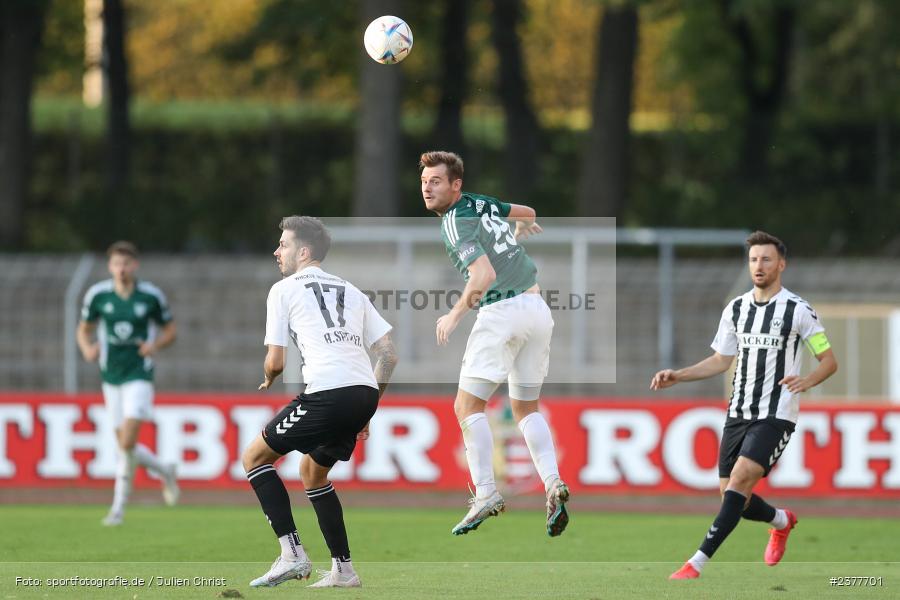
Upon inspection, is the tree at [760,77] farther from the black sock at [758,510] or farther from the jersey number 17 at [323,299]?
the jersey number 17 at [323,299]

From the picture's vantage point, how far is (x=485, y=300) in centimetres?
907

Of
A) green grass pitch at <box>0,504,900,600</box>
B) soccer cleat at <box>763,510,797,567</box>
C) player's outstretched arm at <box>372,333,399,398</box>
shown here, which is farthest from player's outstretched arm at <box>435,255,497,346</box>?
soccer cleat at <box>763,510,797,567</box>

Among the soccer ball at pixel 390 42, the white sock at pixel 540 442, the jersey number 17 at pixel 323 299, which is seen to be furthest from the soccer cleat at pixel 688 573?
the soccer ball at pixel 390 42

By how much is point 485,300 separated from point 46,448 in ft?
26.5

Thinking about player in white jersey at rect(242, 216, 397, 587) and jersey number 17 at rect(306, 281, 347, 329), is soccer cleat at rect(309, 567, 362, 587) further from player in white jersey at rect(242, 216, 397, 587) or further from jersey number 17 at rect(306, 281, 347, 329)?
jersey number 17 at rect(306, 281, 347, 329)

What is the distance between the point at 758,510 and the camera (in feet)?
31.2

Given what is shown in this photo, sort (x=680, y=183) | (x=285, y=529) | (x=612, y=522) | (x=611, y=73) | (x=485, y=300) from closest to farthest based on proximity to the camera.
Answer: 1. (x=285, y=529)
2. (x=485, y=300)
3. (x=612, y=522)
4. (x=611, y=73)
5. (x=680, y=183)

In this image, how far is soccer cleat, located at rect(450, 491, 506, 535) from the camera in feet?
28.5

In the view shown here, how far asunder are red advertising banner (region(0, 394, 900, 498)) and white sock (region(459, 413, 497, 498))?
6.33 m

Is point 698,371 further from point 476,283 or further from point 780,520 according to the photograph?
point 476,283

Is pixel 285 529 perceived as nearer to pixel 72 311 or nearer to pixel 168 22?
pixel 72 311

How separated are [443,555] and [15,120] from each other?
1618 cm

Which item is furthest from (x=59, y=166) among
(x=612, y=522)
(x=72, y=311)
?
(x=612, y=522)

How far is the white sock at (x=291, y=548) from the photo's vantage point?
26.6 ft
